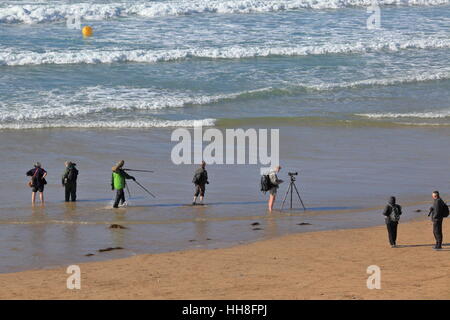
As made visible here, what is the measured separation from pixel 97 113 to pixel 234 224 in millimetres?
11593

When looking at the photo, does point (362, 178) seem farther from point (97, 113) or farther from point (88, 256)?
point (97, 113)

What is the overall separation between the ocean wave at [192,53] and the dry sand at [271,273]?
20339 mm

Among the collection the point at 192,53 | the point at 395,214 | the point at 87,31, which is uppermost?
the point at 87,31

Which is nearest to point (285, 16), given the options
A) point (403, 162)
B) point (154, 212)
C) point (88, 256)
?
point (403, 162)

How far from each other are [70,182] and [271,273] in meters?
6.40

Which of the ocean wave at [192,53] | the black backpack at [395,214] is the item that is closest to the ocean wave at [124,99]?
the ocean wave at [192,53]

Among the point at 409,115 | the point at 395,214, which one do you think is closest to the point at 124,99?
the point at 409,115

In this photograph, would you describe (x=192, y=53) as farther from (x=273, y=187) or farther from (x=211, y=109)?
(x=273, y=187)

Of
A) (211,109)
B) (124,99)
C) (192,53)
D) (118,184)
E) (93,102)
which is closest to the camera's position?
(118,184)

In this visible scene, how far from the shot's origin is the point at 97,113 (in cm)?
2922

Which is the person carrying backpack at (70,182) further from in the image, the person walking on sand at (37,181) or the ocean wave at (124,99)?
the ocean wave at (124,99)

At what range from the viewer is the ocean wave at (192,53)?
36.0 metres

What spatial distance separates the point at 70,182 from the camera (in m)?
20.1

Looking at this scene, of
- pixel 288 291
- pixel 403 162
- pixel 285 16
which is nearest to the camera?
pixel 288 291
